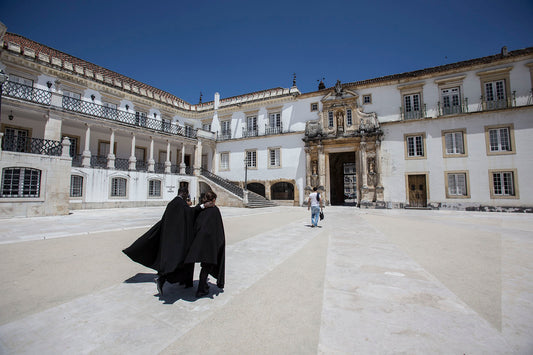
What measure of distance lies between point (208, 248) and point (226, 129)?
27.1m

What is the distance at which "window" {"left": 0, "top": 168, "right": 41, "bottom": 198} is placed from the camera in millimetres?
11375

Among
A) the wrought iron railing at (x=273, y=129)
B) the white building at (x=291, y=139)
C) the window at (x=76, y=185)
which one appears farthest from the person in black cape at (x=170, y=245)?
the wrought iron railing at (x=273, y=129)

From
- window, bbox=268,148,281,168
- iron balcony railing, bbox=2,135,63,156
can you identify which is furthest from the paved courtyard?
window, bbox=268,148,281,168

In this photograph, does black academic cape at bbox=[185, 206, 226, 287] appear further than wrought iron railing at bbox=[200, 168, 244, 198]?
No

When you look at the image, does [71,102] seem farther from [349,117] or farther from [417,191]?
[417,191]

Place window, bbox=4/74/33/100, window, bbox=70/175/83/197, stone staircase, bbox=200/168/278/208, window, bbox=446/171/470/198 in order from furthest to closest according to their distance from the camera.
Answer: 1. stone staircase, bbox=200/168/278/208
2. window, bbox=446/171/470/198
3. window, bbox=70/175/83/197
4. window, bbox=4/74/33/100

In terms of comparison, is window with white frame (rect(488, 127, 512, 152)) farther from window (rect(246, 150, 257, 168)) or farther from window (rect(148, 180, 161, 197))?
window (rect(148, 180, 161, 197))

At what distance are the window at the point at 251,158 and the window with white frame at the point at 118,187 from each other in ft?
39.4

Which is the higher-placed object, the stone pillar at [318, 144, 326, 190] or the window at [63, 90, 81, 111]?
the window at [63, 90, 81, 111]

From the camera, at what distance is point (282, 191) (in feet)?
83.7

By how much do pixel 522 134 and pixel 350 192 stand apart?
33.5 meters

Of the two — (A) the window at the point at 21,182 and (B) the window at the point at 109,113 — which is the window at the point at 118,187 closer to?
(B) the window at the point at 109,113

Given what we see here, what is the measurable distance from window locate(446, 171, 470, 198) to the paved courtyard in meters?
15.7

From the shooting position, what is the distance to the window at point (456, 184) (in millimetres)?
18547
